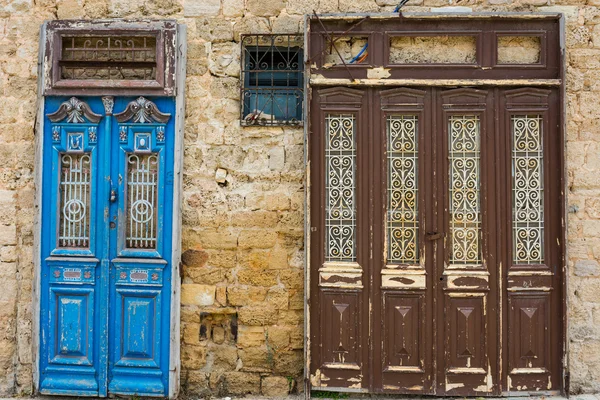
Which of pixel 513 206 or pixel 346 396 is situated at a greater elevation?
pixel 513 206

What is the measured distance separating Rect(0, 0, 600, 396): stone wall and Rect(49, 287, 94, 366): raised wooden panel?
27 centimetres

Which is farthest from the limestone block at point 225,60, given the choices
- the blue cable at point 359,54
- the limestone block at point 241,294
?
the limestone block at point 241,294

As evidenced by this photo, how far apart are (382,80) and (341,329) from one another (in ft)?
6.86

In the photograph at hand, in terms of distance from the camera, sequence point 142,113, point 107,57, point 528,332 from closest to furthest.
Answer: point 528,332, point 142,113, point 107,57

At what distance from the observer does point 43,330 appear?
436 cm

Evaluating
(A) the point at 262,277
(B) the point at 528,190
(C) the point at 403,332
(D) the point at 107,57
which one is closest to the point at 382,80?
Result: (B) the point at 528,190

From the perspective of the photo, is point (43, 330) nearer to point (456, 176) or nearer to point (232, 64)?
point (232, 64)

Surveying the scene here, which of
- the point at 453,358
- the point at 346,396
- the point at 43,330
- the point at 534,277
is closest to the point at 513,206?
the point at 534,277

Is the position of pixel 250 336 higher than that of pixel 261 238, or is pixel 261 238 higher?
pixel 261 238

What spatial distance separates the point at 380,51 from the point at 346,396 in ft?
9.49

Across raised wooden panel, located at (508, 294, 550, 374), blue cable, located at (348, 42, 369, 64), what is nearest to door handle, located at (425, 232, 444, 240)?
raised wooden panel, located at (508, 294, 550, 374)

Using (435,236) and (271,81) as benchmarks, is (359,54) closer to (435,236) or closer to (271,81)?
(271,81)

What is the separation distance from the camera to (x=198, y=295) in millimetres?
4387

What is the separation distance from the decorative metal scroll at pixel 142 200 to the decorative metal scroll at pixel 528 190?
3.01m
